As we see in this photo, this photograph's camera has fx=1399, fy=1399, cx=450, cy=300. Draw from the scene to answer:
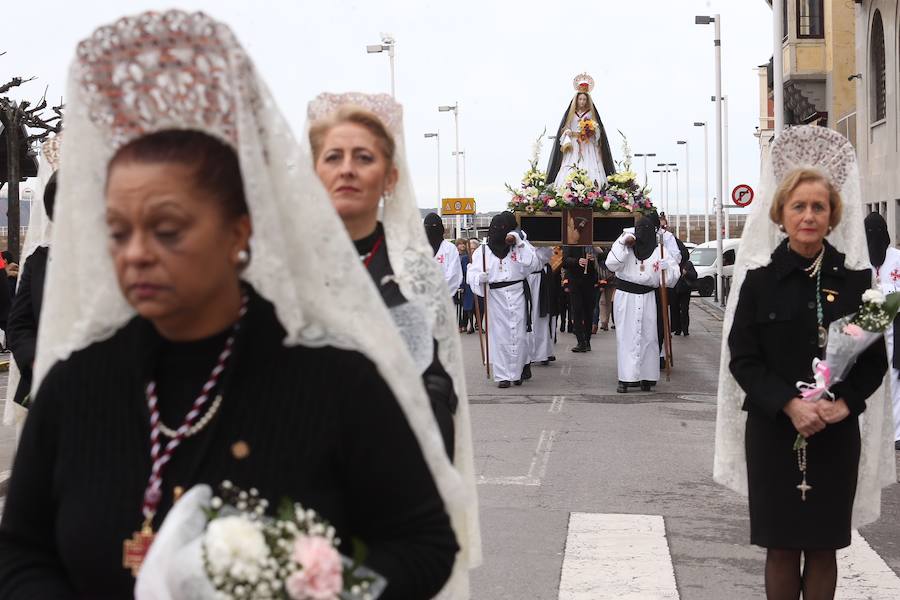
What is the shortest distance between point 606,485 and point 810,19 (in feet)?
111

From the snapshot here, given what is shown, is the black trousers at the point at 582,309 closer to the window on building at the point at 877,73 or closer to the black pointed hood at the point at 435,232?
the black pointed hood at the point at 435,232

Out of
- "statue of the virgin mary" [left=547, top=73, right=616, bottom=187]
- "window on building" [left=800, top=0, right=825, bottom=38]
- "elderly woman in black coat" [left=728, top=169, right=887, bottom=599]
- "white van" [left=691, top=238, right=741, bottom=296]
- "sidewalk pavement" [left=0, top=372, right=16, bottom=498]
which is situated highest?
"window on building" [left=800, top=0, right=825, bottom=38]

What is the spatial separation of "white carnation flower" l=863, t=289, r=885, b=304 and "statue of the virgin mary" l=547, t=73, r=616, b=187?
20.6 metres

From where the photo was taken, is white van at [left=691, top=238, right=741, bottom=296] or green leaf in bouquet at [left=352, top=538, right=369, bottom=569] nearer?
green leaf in bouquet at [left=352, top=538, right=369, bottom=569]

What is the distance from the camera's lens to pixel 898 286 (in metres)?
10.1

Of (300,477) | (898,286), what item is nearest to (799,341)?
(300,477)

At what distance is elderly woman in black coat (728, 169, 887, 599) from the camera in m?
5.04

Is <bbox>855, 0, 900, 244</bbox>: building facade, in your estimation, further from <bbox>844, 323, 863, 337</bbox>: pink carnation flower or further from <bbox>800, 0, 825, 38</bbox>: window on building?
<bbox>844, 323, 863, 337</bbox>: pink carnation flower

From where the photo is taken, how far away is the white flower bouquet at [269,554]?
202cm

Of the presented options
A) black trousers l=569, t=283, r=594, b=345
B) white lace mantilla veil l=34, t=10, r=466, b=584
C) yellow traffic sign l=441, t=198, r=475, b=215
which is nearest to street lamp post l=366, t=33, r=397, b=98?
yellow traffic sign l=441, t=198, r=475, b=215

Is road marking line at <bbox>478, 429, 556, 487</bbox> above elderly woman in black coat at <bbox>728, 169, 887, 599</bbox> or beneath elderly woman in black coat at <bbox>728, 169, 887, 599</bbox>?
beneath

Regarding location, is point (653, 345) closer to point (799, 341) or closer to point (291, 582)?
point (799, 341)

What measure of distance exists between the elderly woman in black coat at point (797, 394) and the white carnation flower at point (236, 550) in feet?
10.8

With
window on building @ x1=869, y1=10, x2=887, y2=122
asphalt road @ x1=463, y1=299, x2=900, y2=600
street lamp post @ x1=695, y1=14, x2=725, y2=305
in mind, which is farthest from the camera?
street lamp post @ x1=695, y1=14, x2=725, y2=305
